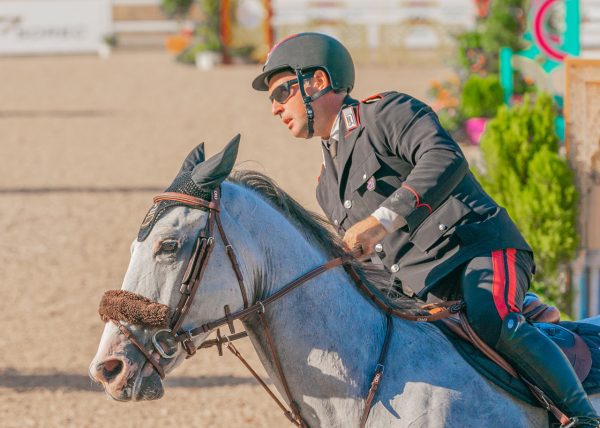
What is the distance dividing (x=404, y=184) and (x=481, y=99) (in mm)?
11643

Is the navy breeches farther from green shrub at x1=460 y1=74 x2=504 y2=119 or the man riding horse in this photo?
green shrub at x1=460 y1=74 x2=504 y2=119

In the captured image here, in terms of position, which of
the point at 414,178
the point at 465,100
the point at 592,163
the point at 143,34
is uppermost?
the point at 414,178

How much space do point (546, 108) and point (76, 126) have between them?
495 inches

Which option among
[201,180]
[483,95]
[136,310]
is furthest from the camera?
[483,95]

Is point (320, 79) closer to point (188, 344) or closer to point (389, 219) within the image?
point (389, 219)

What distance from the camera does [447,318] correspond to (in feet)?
11.4

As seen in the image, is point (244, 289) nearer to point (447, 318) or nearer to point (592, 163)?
point (447, 318)

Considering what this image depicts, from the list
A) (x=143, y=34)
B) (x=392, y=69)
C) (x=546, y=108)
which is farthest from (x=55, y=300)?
(x=143, y=34)

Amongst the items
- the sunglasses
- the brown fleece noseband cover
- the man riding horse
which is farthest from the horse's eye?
the sunglasses

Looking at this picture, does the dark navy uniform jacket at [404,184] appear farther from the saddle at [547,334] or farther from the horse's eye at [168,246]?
the horse's eye at [168,246]

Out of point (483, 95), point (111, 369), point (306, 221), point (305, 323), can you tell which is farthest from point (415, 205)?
point (483, 95)

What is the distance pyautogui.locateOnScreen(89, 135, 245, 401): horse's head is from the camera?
2.95 m

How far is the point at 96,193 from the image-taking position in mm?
13383

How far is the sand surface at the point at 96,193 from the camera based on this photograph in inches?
273
